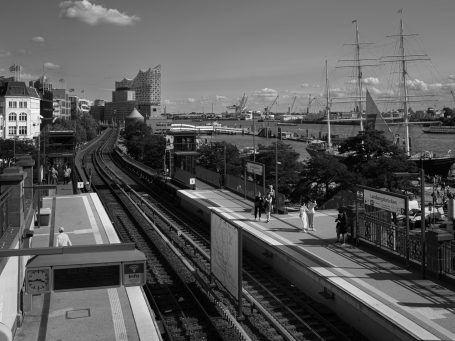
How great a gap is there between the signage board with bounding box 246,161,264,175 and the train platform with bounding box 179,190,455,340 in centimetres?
509

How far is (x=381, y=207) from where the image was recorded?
15.6 m

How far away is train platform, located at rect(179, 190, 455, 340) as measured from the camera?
10.2 meters

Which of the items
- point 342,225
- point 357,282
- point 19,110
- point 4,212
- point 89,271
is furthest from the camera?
point 19,110

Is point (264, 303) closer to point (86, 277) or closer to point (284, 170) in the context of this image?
point (86, 277)

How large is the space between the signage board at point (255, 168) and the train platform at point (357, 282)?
5.09 metres

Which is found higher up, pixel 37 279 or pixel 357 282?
pixel 37 279

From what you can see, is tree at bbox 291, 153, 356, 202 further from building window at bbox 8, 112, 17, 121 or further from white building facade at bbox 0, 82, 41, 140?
building window at bbox 8, 112, 17, 121

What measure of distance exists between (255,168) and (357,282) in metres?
14.1

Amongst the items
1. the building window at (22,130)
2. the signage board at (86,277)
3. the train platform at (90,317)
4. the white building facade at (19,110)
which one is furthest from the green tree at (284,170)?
the building window at (22,130)

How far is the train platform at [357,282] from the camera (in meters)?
10.2

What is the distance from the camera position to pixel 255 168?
26312 millimetres

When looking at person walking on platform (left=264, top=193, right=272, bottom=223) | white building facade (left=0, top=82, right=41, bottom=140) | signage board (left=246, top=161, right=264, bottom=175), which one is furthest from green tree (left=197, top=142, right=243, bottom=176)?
white building facade (left=0, top=82, right=41, bottom=140)

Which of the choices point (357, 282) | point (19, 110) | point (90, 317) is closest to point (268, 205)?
point (357, 282)

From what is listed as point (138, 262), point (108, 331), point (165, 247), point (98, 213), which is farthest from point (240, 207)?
point (138, 262)
